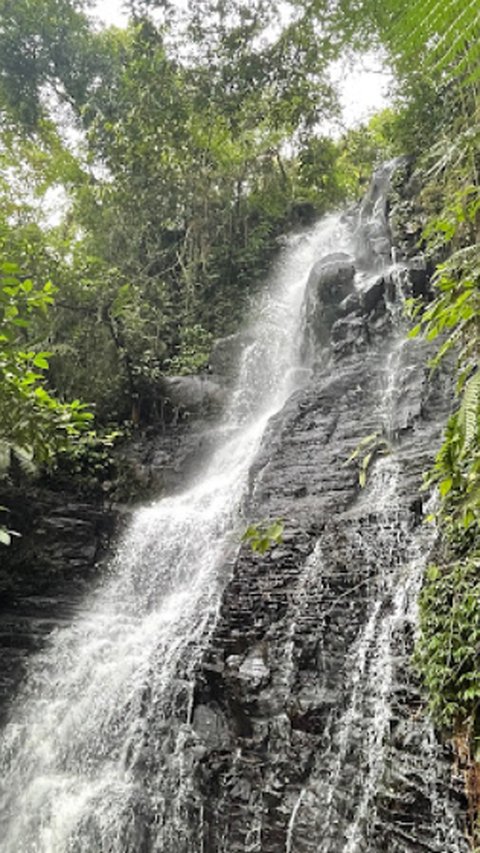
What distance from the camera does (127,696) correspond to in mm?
5891

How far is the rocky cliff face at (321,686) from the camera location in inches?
159

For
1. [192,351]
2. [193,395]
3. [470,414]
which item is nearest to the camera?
[470,414]

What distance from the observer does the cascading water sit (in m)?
5.02

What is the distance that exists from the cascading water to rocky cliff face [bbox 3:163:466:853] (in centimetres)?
5

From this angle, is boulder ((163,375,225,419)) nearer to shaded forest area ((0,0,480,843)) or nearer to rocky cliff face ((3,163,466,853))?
shaded forest area ((0,0,480,843))

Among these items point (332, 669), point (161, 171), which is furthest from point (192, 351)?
point (332, 669)

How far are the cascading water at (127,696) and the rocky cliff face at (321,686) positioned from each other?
5 centimetres

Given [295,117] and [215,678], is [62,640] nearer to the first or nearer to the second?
[215,678]

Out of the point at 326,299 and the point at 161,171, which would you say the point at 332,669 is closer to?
the point at 326,299

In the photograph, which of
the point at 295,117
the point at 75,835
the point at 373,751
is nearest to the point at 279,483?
the point at 373,751

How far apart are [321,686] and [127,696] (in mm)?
2106

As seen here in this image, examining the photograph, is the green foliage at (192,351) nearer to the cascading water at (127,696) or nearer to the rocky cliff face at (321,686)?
the cascading water at (127,696)

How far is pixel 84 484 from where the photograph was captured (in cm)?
940

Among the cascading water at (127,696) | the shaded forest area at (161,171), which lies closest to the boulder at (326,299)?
the shaded forest area at (161,171)
